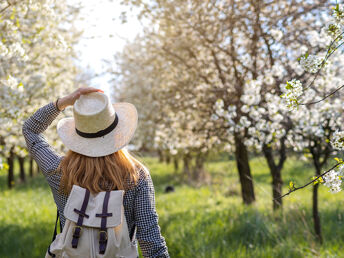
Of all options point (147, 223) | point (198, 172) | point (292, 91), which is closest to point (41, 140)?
point (147, 223)

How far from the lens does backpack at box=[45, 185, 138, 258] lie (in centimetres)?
199

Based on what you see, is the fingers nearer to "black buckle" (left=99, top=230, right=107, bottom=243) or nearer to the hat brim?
the hat brim

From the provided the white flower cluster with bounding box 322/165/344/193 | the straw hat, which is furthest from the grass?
the white flower cluster with bounding box 322/165/344/193

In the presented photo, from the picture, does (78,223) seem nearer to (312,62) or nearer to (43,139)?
(43,139)

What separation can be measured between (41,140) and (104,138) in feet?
1.47

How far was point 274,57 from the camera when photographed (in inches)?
283

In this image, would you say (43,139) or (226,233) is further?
(226,233)

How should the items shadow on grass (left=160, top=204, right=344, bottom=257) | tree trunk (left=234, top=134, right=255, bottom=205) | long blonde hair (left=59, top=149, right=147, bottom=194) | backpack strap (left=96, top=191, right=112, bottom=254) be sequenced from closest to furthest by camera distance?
1. backpack strap (left=96, top=191, right=112, bottom=254)
2. long blonde hair (left=59, top=149, right=147, bottom=194)
3. shadow on grass (left=160, top=204, right=344, bottom=257)
4. tree trunk (left=234, top=134, right=255, bottom=205)

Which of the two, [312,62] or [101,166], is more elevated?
[312,62]

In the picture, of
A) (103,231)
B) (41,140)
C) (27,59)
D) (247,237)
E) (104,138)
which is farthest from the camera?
(247,237)

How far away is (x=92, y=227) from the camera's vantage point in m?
2.02

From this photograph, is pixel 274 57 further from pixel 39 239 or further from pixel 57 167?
pixel 57 167

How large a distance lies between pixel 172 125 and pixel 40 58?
3539mm

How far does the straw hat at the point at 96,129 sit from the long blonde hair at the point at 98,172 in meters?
0.05
